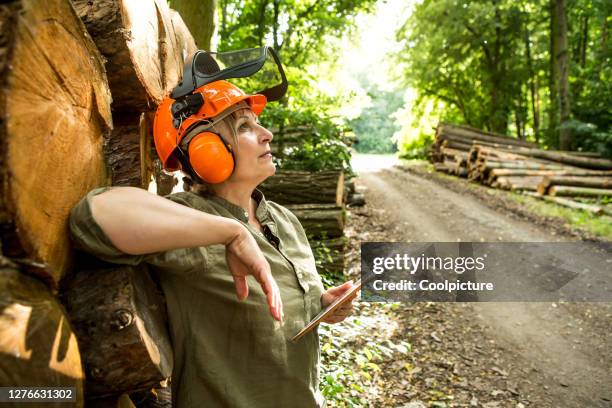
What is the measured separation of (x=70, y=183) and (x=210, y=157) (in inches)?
18.6

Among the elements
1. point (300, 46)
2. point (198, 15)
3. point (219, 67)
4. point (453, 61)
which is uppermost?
point (453, 61)

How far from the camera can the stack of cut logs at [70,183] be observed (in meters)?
0.90

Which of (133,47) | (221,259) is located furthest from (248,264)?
(133,47)

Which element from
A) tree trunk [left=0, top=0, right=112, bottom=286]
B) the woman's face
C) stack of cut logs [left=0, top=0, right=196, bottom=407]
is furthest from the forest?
tree trunk [left=0, top=0, right=112, bottom=286]

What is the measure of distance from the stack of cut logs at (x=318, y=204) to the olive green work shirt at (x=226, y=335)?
3547mm

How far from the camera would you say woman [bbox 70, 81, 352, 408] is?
44.6 inches

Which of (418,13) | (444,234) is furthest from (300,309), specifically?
(418,13)

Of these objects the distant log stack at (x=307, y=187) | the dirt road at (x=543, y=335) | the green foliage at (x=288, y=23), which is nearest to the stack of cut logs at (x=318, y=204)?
the distant log stack at (x=307, y=187)

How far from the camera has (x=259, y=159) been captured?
166 cm

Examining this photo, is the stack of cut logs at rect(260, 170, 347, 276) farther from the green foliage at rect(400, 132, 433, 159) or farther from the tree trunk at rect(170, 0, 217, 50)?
the green foliage at rect(400, 132, 433, 159)

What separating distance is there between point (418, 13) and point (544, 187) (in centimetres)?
1054

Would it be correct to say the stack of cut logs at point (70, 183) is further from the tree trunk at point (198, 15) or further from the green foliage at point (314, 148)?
the green foliage at point (314, 148)

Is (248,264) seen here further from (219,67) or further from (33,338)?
(219,67)

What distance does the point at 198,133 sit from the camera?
1511mm
